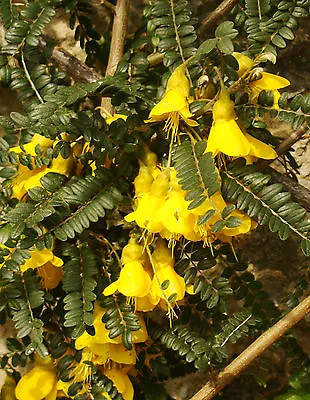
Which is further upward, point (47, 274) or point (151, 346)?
point (47, 274)

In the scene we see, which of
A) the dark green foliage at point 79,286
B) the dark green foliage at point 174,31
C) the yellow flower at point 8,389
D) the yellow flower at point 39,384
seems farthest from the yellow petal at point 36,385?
the dark green foliage at point 174,31

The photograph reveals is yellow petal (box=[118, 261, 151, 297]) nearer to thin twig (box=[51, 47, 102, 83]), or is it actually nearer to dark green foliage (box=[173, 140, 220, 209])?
dark green foliage (box=[173, 140, 220, 209])

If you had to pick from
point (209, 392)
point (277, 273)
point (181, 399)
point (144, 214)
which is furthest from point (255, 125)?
point (181, 399)

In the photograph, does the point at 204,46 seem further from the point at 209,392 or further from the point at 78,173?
the point at 209,392

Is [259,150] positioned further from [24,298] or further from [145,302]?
[24,298]

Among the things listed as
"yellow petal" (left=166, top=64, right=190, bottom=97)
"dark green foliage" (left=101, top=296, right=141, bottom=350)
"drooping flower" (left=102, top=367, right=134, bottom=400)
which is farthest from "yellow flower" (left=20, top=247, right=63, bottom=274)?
"yellow petal" (left=166, top=64, right=190, bottom=97)

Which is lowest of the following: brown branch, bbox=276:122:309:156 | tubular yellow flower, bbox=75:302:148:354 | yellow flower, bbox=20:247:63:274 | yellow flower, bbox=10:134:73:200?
tubular yellow flower, bbox=75:302:148:354
